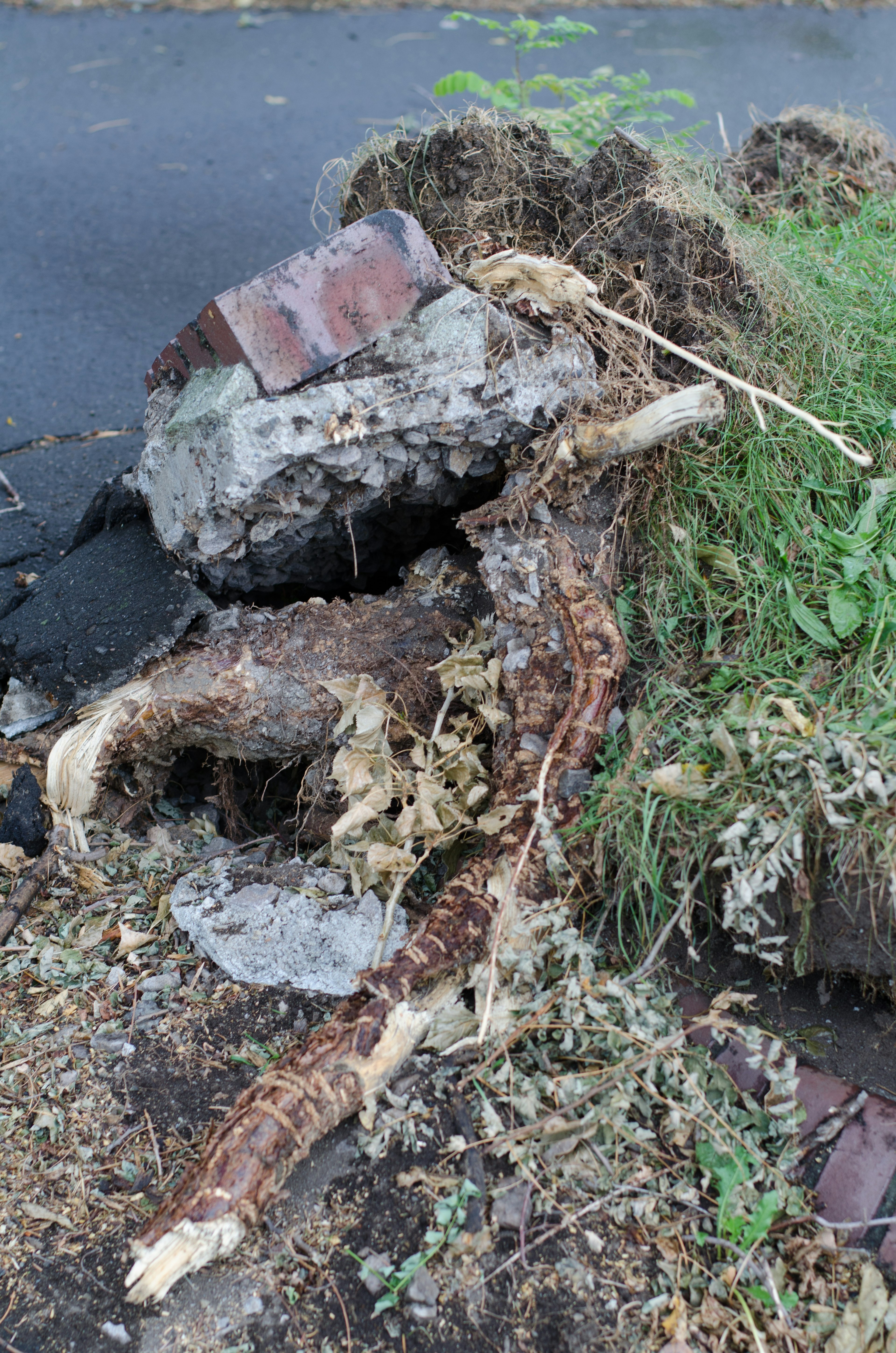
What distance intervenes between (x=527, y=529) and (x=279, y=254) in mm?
3575

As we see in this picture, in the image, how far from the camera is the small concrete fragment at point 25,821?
262 cm

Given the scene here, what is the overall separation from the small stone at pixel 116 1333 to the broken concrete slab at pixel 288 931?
75cm

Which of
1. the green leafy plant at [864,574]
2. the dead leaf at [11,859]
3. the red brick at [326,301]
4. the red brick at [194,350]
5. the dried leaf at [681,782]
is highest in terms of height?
the red brick at [326,301]

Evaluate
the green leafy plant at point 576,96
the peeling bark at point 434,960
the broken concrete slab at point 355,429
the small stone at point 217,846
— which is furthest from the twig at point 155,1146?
the green leafy plant at point 576,96

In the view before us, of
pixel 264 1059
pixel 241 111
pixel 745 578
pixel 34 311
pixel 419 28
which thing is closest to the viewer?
pixel 264 1059

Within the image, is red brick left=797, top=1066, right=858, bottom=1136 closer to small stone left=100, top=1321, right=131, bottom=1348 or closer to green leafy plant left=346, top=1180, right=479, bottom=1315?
green leafy plant left=346, top=1180, right=479, bottom=1315

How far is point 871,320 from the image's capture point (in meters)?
2.82

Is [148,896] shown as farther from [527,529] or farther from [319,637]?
[527,529]

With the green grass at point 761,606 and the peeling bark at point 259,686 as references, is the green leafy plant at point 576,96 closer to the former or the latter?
the green grass at point 761,606

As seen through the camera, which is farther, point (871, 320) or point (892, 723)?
point (871, 320)

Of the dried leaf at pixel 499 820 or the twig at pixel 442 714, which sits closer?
the dried leaf at pixel 499 820

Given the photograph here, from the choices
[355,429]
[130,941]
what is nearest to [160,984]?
[130,941]

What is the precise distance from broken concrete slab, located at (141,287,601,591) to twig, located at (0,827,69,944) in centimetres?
90

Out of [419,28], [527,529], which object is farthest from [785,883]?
[419,28]
